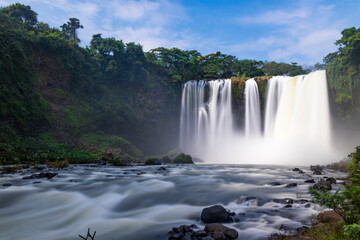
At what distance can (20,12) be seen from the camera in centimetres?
4059

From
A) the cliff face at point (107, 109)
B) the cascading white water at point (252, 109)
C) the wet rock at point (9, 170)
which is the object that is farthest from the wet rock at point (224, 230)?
the cascading white water at point (252, 109)

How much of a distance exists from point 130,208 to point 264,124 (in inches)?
1256

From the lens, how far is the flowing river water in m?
5.14

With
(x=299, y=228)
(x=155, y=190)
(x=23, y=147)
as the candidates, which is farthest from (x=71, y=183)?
(x=23, y=147)

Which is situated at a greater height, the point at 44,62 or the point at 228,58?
the point at 228,58

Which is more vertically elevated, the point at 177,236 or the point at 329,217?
the point at 329,217

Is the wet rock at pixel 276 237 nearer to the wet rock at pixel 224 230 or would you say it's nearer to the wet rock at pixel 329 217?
the wet rock at pixel 224 230

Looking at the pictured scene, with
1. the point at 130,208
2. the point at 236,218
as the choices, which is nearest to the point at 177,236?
the point at 236,218

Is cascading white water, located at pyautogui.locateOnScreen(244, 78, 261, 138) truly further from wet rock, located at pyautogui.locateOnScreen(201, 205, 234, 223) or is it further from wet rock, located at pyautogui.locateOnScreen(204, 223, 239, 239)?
wet rock, located at pyautogui.locateOnScreen(204, 223, 239, 239)

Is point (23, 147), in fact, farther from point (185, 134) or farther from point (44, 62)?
point (185, 134)

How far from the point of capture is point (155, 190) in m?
9.40

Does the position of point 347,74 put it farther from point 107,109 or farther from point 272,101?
point 107,109

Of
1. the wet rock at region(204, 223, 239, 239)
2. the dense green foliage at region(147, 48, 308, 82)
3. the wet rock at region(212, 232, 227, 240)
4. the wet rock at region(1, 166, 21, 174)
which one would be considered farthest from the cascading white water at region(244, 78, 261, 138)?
the wet rock at region(212, 232, 227, 240)

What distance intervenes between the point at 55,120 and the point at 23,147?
30.6 ft
